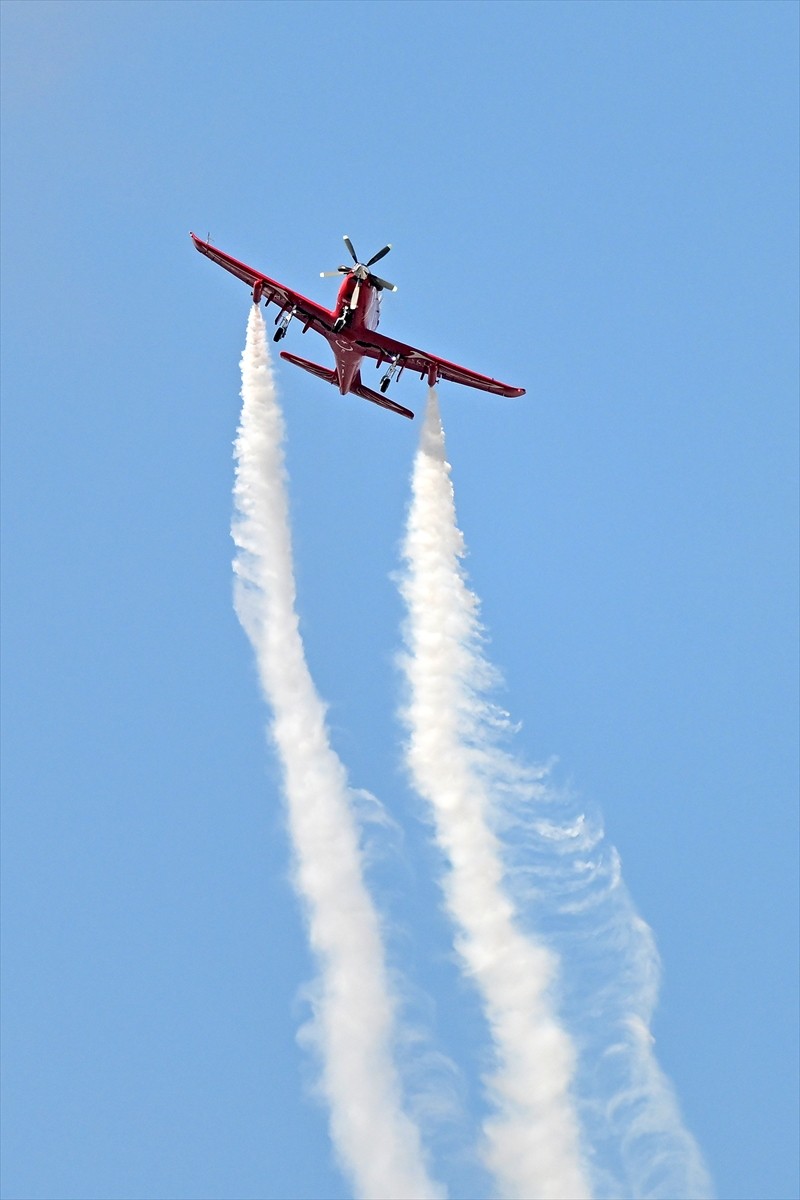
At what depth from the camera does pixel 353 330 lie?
2479 inches

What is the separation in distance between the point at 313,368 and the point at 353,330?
418 centimetres

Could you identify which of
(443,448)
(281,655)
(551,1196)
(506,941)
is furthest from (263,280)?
(551,1196)

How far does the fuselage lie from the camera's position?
62.0 meters

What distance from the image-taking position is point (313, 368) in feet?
219

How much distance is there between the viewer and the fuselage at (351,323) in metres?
Result: 62.0

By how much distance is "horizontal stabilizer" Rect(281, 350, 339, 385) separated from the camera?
217 ft

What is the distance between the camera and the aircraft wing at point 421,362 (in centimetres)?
6431

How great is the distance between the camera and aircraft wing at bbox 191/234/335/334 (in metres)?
64.0

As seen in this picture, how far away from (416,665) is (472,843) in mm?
7667

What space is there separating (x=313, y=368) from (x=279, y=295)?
3528mm

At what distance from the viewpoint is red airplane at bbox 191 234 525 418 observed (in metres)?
61.9

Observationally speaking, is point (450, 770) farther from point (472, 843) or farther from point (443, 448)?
point (443, 448)

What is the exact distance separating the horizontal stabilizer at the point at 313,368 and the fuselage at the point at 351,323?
0.98 metres

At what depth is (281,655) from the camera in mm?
61500
